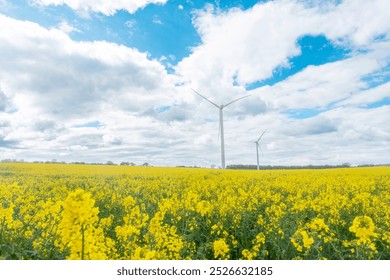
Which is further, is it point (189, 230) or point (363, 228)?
point (189, 230)

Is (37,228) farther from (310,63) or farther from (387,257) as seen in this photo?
(310,63)

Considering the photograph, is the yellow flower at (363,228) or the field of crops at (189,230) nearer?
the field of crops at (189,230)

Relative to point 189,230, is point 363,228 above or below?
above

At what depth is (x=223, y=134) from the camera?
79.4 feet

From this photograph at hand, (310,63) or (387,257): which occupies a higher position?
(310,63)

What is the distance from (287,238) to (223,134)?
18674 mm

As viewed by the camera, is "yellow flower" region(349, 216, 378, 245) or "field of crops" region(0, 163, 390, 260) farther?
"yellow flower" region(349, 216, 378, 245)
